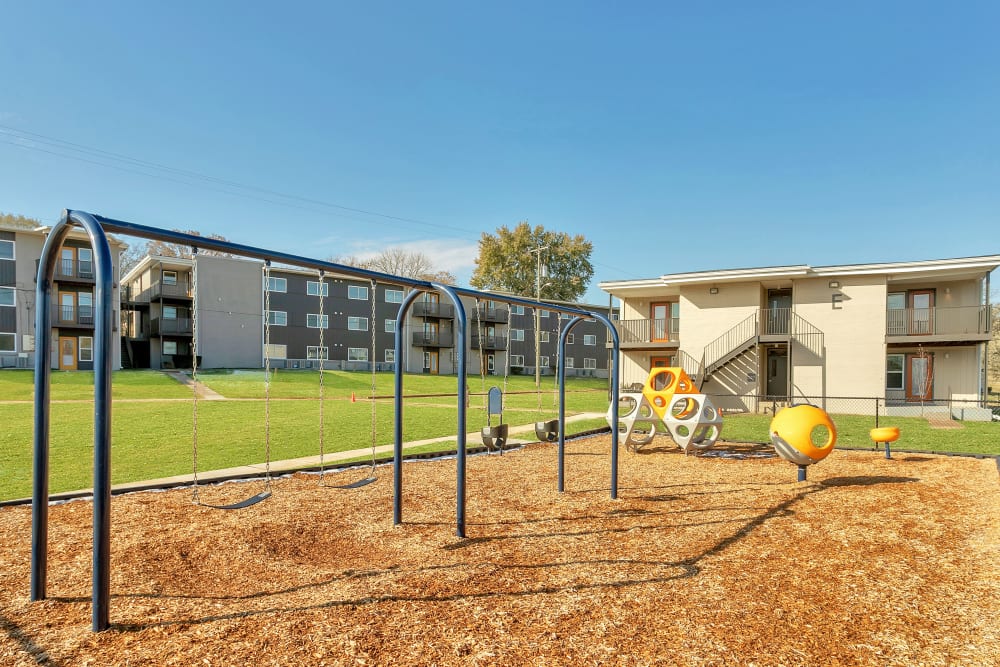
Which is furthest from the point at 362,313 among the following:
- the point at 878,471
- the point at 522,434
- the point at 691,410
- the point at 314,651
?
the point at 314,651

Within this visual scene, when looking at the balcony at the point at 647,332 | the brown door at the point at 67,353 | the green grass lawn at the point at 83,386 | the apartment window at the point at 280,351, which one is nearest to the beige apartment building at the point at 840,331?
the balcony at the point at 647,332

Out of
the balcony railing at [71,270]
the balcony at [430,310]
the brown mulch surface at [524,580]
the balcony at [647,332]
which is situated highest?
the balcony railing at [71,270]

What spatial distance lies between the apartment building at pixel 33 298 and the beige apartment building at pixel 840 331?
34.9 metres

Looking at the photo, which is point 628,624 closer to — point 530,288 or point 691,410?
point 691,410

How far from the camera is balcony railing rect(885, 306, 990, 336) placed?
73.7ft

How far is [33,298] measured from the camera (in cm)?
3597

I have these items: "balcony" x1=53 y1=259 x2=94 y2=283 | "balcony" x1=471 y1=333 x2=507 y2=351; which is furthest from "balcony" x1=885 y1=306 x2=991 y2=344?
"balcony" x1=53 y1=259 x2=94 y2=283

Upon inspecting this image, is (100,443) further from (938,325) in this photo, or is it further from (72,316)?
(72,316)

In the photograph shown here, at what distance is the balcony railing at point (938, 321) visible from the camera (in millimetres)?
22453

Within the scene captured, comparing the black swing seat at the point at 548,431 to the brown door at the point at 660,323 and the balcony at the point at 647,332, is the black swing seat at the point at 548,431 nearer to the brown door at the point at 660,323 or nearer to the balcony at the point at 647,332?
the balcony at the point at 647,332

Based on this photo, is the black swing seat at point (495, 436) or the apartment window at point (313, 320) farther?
the apartment window at point (313, 320)

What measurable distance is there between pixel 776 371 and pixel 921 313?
21.2ft

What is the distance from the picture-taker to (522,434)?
1568 centimetres

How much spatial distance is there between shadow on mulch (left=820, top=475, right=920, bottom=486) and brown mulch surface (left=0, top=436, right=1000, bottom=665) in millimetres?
681
